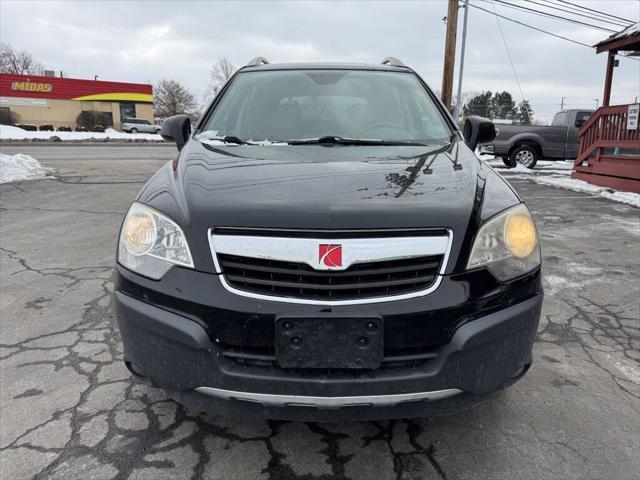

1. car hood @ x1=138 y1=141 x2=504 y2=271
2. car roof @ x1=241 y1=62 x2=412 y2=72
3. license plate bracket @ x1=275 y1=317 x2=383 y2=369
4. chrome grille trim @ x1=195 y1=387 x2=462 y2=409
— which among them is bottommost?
chrome grille trim @ x1=195 y1=387 x2=462 y2=409

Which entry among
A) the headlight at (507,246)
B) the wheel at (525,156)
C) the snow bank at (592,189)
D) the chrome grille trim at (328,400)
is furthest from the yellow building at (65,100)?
the headlight at (507,246)

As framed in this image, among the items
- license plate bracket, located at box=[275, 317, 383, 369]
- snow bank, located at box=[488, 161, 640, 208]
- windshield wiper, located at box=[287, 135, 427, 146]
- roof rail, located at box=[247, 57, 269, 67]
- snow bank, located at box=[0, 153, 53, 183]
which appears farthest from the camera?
snow bank, located at box=[0, 153, 53, 183]

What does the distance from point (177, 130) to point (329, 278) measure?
6.85 feet

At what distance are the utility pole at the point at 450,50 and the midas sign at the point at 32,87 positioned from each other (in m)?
43.8

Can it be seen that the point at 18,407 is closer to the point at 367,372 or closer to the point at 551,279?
the point at 367,372

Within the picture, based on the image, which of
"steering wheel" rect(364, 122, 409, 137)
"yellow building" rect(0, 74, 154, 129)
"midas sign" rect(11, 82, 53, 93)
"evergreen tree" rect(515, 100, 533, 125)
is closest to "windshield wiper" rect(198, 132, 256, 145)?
"steering wheel" rect(364, 122, 409, 137)

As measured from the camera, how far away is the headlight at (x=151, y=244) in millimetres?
1859

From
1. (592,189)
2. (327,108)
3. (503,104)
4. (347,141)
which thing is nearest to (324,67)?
(327,108)

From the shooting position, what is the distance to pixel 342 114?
3131mm

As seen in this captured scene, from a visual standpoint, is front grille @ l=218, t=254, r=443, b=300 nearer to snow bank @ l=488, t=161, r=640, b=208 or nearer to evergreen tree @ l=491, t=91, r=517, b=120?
snow bank @ l=488, t=161, r=640, b=208

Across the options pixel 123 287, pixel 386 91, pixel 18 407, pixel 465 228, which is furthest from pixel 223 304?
pixel 386 91

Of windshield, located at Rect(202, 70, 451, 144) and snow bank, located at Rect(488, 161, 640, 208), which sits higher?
windshield, located at Rect(202, 70, 451, 144)

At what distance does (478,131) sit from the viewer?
129 inches

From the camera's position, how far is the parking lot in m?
2.02
